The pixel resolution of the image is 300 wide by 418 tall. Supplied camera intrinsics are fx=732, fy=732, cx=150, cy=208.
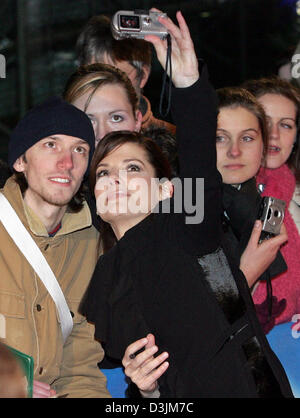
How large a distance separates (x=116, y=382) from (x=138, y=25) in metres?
1.27

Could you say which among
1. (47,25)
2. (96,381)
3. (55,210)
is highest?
(47,25)

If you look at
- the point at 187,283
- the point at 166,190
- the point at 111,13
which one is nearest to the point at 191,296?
the point at 187,283

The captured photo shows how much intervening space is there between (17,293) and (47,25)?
15.9 ft

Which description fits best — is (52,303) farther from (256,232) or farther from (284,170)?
(284,170)

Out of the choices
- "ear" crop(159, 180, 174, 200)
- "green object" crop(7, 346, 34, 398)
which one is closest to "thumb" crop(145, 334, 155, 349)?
"green object" crop(7, 346, 34, 398)

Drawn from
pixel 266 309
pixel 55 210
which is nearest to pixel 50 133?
pixel 55 210

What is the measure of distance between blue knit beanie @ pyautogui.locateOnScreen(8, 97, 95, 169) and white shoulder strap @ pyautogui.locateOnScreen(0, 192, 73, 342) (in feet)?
0.80

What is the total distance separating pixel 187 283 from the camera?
2.15 metres

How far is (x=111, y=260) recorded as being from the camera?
2.25 m

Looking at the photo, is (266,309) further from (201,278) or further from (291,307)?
(201,278)

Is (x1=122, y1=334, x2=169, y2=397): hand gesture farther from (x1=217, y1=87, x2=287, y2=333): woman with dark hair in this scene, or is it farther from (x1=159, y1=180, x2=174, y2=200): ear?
(x1=217, y1=87, x2=287, y2=333): woman with dark hair

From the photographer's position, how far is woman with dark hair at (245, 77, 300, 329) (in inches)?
112

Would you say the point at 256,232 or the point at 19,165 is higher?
the point at 19,165

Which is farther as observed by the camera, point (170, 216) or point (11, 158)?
point (11, 158)
